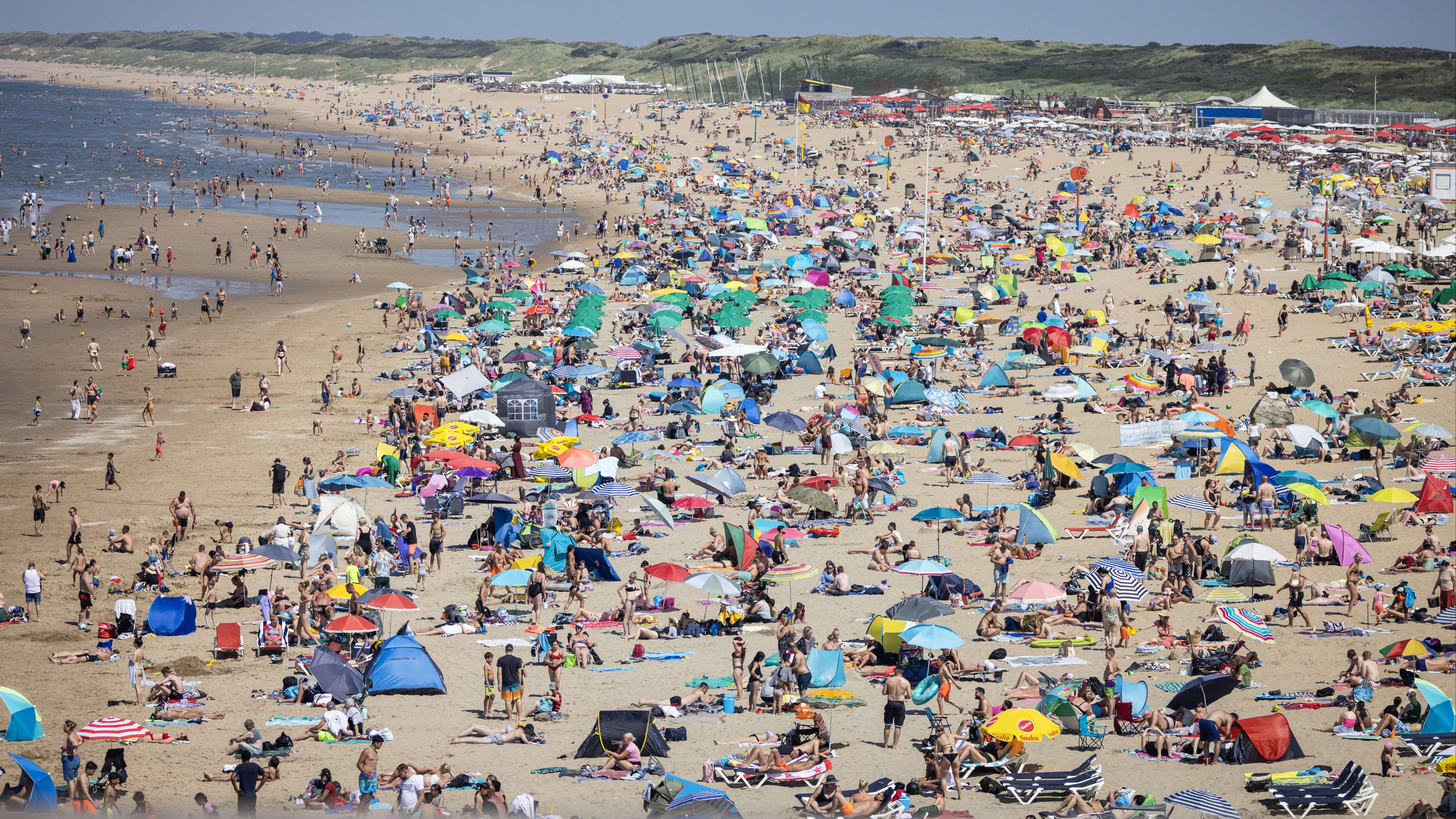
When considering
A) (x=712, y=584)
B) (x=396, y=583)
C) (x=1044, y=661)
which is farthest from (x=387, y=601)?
(x=1044, y=661)

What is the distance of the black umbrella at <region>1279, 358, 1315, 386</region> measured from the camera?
25219 mm

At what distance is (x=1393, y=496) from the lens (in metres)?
18.3

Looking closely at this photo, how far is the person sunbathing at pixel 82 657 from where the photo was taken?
14.2 m

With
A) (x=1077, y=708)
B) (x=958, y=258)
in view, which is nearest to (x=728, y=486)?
(x=1077, y=708)

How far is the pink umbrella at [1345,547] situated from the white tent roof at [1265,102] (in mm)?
70853

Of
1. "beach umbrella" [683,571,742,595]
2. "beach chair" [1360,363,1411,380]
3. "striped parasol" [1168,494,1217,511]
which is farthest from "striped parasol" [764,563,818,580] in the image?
"beach chair" [1360,363,1411,380]

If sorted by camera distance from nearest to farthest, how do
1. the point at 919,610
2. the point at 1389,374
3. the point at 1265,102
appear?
the point at 919,610 < the point at 1389,374 < the point at 1265,102

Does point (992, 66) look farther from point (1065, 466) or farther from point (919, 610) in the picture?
point (919, 610)

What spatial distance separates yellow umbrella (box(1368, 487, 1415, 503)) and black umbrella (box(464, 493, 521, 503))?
448 inches

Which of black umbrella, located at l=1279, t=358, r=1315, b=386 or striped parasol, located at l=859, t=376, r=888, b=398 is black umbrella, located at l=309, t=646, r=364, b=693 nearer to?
striped parasol, located at l=859, t=376, r=888, b=398

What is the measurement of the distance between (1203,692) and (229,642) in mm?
10382

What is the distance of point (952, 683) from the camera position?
44.9ft

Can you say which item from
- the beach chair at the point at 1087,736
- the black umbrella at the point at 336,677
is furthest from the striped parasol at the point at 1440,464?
the black umbrella at the point at 336,677

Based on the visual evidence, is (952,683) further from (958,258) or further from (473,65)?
(473,65)
